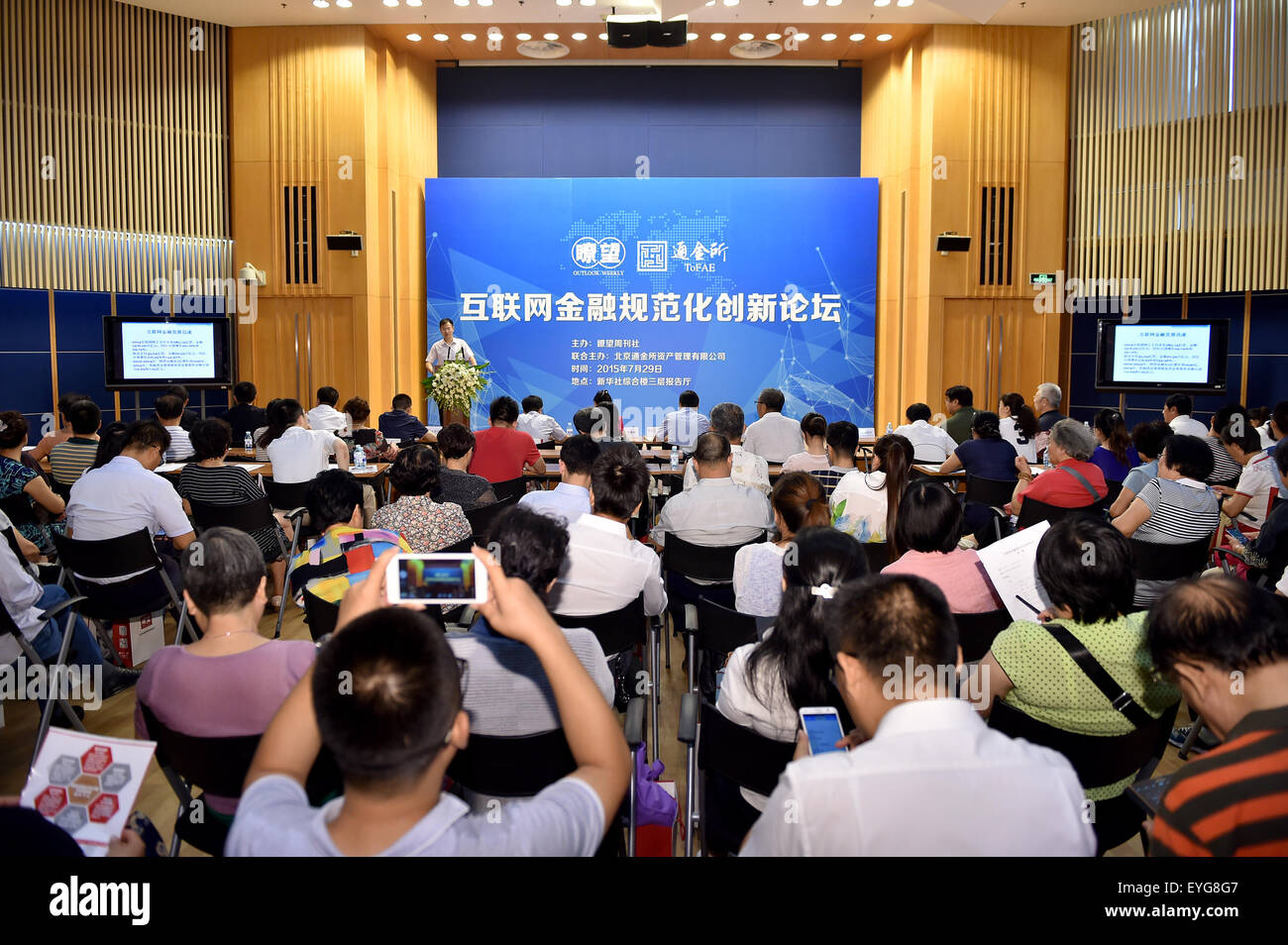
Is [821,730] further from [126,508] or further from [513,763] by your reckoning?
[126,508]

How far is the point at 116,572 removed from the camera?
4.27 m

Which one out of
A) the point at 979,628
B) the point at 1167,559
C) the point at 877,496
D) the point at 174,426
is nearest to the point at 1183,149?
the point at 1167,559

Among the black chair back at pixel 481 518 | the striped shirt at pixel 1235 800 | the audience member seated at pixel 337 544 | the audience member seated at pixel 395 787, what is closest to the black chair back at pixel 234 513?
the black chair back at pixel 481 518

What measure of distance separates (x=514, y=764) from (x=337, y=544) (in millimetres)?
1608

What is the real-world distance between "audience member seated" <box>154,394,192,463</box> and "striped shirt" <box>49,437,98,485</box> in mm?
857

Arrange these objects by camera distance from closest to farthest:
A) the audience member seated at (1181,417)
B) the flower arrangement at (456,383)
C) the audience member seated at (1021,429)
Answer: the audience member seated at (1181,417) → the audience member seated at (1021,429) → the flower arrangement at (456,383)

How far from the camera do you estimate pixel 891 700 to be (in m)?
1.63

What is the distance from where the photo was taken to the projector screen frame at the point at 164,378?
903cm

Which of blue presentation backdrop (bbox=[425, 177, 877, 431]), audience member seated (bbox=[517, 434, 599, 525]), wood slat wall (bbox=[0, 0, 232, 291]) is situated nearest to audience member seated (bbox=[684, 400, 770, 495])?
audience member seated (bbox=[517, 434, 599, 525])

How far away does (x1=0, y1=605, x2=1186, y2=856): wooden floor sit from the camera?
3285 mm

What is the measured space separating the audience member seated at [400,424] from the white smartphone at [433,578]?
21.7 feet

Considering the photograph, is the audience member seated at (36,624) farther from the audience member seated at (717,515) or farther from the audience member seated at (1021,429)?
the audience member seated at (1021,429)
